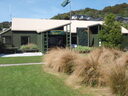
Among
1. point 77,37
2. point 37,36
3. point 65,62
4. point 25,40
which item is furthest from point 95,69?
point 25,40

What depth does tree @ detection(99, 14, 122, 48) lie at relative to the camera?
1938cm

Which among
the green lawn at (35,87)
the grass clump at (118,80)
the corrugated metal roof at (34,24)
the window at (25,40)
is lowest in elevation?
the green lawn at (35,87)

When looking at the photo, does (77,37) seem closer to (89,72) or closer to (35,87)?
(89,72)

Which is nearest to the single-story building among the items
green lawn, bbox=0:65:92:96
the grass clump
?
green lawn, bbox=0:65:92:96

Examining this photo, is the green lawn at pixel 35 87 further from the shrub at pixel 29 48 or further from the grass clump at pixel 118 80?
the shrub at pixel 29 48

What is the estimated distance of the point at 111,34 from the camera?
19406 mm

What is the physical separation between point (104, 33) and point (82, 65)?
14.9 metres

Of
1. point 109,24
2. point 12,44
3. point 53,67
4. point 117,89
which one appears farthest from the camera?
point 12,44

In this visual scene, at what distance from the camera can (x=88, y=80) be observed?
5926mm

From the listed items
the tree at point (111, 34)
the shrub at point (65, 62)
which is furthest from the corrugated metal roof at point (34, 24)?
the shrub at point (65, 62)

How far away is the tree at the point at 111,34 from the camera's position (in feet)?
63.6

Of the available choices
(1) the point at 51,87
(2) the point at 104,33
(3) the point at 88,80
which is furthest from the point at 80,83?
(2) the point at 104,33

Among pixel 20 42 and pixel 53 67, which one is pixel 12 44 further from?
pixel 53 67

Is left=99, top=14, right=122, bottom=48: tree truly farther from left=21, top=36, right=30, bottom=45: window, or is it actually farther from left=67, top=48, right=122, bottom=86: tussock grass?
left=67, top=48, right=122, bottom=86: tussock grass
